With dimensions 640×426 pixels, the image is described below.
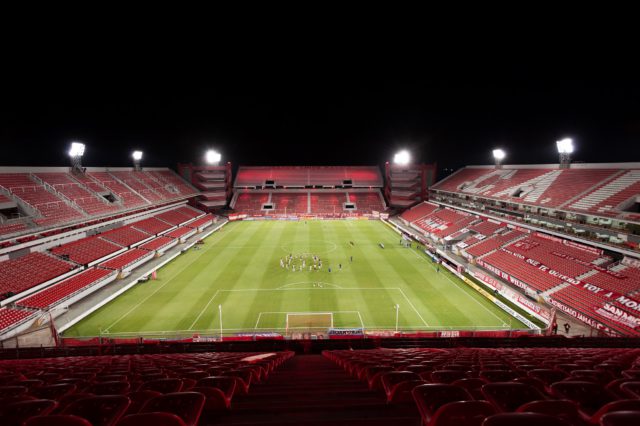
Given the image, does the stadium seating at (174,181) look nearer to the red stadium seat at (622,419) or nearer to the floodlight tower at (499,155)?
the floodlight tower at (499,155)

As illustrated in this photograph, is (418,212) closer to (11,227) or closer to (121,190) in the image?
(121,190)

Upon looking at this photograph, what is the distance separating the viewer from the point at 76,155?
36.9 meters

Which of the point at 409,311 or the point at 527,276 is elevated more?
the point at 527,276

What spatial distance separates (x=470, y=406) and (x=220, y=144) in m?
69.6

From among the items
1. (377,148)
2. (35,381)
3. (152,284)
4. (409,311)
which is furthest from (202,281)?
(377,148)

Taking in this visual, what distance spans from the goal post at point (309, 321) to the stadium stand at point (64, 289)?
50.4ft

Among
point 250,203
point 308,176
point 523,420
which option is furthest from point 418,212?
point 523,420

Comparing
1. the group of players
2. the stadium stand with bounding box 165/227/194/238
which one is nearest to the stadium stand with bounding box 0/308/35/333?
the group of players

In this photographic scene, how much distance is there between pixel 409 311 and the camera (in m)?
22.3

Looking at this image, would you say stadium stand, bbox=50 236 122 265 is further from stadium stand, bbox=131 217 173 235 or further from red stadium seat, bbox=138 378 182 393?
red stadium seat, bbox=138 378 182 393

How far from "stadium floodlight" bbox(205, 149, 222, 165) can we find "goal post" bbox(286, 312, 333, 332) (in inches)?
1922

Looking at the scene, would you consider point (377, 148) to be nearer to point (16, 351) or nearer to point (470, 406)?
point (16, 351)

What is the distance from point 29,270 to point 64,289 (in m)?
3.08

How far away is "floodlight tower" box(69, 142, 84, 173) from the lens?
36362 millimetres
